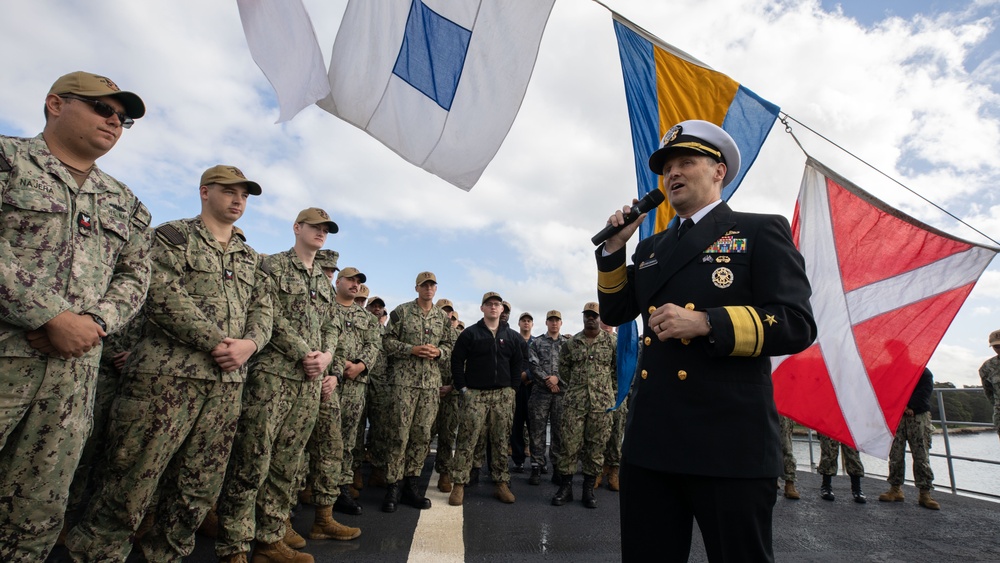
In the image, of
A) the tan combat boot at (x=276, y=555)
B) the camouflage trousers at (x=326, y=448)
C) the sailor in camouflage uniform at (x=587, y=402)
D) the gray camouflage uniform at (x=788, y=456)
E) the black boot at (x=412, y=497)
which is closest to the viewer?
the tan combat boot at (x=276, y=555)

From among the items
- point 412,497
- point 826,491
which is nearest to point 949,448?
point 826,491

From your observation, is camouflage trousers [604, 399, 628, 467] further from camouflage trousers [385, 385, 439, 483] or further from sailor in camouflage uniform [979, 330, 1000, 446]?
sailor in camouflage uniform [979, 330, 1000, 446]

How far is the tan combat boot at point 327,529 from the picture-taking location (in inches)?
155

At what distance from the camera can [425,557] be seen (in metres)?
3.47

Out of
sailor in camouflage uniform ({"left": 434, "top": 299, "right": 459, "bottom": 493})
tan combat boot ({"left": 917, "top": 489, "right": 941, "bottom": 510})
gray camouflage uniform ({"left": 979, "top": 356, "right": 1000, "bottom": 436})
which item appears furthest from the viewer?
gray camouflage uniform ({"left": 979, "top": 356, "right": 1000, "bottom": 436})

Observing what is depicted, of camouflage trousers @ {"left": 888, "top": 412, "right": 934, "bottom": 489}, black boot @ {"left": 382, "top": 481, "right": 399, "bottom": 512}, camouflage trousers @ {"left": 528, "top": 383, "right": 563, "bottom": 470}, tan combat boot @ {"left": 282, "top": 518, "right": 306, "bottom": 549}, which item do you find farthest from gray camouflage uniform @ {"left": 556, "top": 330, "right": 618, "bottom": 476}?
camouflage trousers @ {"left": 888, "top": 412, "right": 934, "bottom": 489}

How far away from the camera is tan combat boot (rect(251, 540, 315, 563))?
3.24 metres

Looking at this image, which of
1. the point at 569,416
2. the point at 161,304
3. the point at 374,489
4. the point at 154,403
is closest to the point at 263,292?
the point at 161,304

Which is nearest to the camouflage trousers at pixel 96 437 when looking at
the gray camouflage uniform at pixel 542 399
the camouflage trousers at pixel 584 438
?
the camouflage trousers at pixel 584 438

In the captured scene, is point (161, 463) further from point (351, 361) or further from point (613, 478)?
point (613, 478)

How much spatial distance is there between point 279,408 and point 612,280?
239cm

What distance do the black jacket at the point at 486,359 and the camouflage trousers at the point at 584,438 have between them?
0.79 metres

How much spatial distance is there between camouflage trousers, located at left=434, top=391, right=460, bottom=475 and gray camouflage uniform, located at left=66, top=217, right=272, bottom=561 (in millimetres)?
3441

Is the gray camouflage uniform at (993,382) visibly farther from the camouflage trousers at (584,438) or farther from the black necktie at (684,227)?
the black necktie at (684,227)
